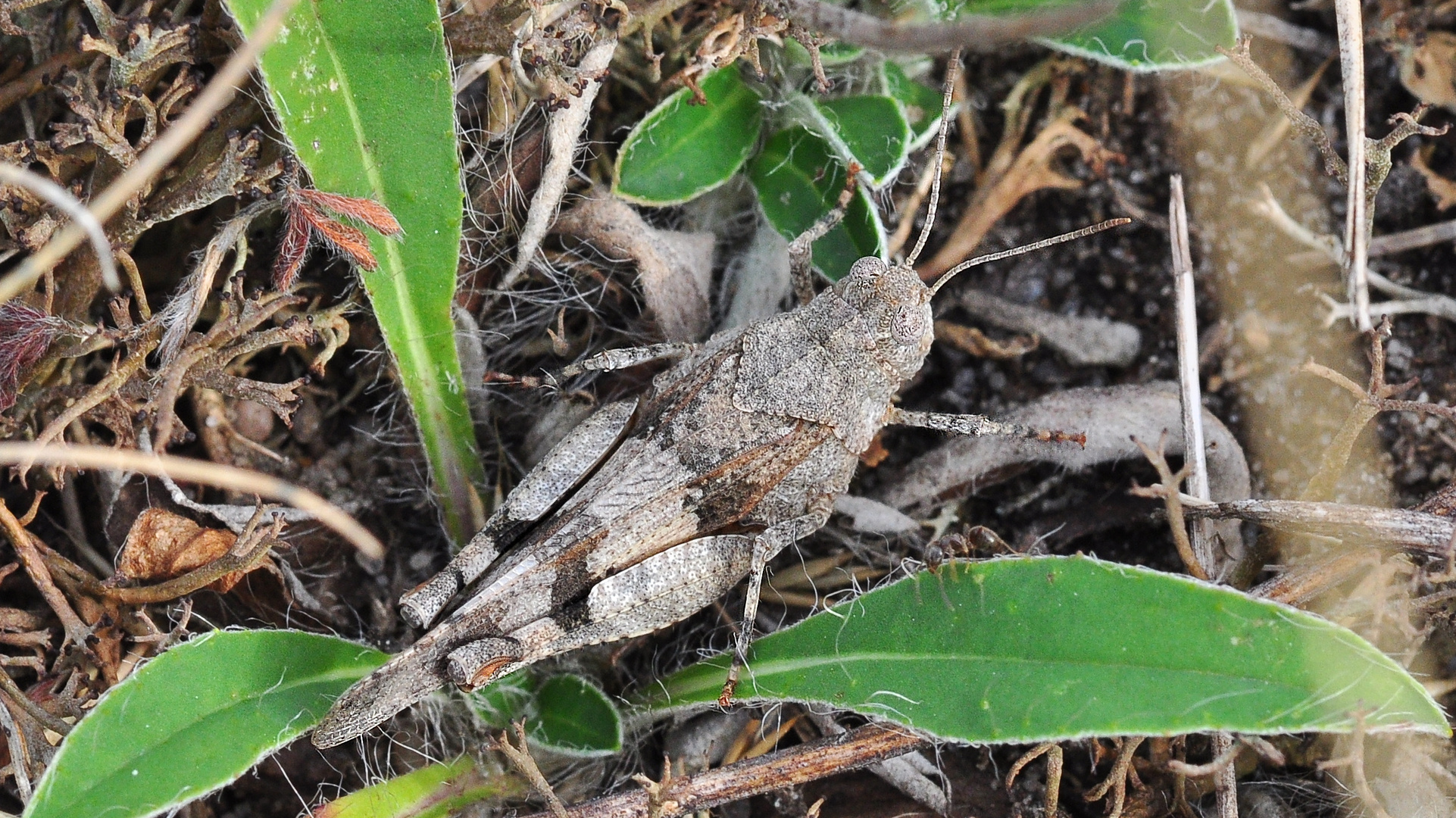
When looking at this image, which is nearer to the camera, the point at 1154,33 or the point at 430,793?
the point at 430,793

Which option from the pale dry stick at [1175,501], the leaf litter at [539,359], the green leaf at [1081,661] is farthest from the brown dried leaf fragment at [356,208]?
the pale dry stick at [1175,501]

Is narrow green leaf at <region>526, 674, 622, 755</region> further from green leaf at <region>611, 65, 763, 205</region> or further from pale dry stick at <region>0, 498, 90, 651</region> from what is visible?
green leaf at <region>611, 65, 763, 205</region>

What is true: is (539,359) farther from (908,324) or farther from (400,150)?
(908,324)

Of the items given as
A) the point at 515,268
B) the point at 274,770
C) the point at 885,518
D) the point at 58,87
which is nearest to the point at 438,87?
the point at 515,268

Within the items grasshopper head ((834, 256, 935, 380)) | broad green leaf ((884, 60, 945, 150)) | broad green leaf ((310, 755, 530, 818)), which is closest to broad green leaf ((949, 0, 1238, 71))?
broad green leaf ((884, 60, 945, 150))

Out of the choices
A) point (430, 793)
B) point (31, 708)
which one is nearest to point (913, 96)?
point (430, 793)

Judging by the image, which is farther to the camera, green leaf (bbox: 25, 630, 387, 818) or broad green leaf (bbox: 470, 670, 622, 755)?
broad green leaf (bbox: 470, 670, 622, 755)

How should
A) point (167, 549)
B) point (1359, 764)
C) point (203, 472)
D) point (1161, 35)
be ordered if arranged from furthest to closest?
point (1161, 35), point (167, 549), point (1359, 764), point (203, 472)
